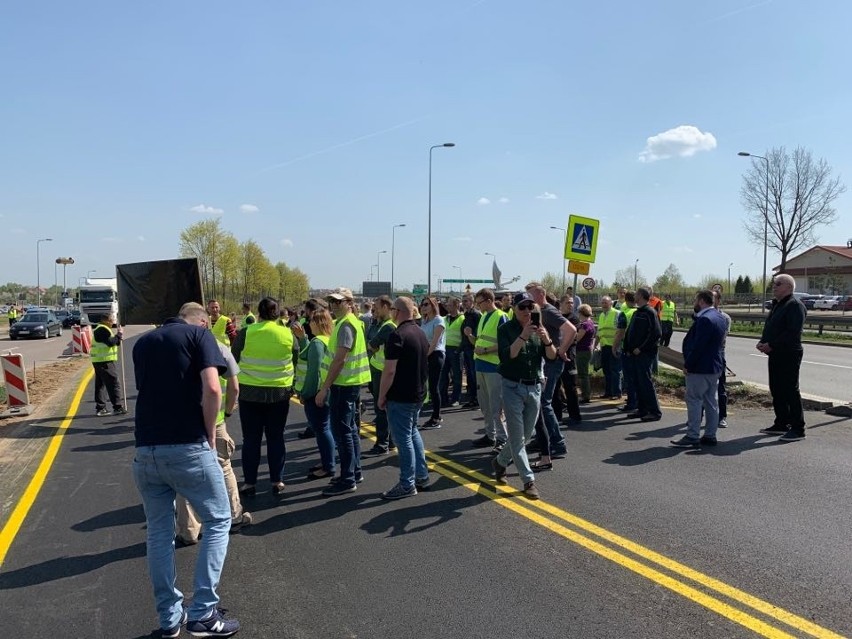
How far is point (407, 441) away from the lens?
589 cm

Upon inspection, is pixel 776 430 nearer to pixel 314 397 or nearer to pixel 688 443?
pixel 688 443

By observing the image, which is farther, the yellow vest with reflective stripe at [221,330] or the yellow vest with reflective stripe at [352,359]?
the yellow vest with reflective stripe at [221,330]

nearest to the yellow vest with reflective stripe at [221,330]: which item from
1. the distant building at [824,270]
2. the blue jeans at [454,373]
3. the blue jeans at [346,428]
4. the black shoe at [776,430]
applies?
the blue jeans at [346,428]

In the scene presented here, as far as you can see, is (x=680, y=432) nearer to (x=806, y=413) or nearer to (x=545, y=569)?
(x=806, y=413)

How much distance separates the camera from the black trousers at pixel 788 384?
7.84 m

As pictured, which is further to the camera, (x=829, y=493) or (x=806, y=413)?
(x=806, y=413)

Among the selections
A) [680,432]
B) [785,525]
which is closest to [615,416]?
[680,432]

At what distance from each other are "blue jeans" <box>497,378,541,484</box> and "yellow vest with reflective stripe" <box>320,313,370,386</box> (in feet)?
4.81

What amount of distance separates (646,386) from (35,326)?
35.3 meters

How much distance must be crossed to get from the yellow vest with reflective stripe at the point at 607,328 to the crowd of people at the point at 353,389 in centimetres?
4

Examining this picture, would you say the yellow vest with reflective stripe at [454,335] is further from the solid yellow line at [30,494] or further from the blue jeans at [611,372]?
the solid yellow line at [30,494]

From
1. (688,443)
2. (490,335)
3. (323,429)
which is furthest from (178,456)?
(688,443)

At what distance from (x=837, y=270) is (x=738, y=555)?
77.7 m

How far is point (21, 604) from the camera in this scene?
385 centimetres
